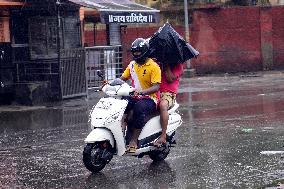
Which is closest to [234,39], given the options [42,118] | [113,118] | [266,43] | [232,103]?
[266,43]

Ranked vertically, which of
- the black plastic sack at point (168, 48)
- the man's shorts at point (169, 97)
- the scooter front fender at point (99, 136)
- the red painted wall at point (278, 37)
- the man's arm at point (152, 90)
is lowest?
the scooter front fender at point (99, 136)

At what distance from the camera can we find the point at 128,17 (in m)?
22.0

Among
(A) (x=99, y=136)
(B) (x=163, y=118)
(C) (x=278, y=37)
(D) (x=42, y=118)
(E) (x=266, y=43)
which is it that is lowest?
(D) (x=42, y=118)

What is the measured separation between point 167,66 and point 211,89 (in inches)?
543

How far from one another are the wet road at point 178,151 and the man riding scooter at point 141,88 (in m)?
0.59

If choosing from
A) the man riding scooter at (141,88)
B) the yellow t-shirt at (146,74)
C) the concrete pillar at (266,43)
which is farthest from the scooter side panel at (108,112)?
the concrete pillar at (266,43)

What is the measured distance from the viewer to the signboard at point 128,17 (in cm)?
2114

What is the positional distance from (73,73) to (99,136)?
1202 cm

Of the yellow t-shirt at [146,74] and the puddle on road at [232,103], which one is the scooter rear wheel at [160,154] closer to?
the yellow t-shirt at [146,74]

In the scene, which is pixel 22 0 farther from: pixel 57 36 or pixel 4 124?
pixel 4 124

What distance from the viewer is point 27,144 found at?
12.1 m

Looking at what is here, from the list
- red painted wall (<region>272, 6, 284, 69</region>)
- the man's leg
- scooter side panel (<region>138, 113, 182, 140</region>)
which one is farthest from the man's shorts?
red painted wall (<region>272, 6, 284, 69</region>)

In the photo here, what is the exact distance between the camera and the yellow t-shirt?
9.32 meters

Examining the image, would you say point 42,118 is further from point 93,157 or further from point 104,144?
point 93,157
